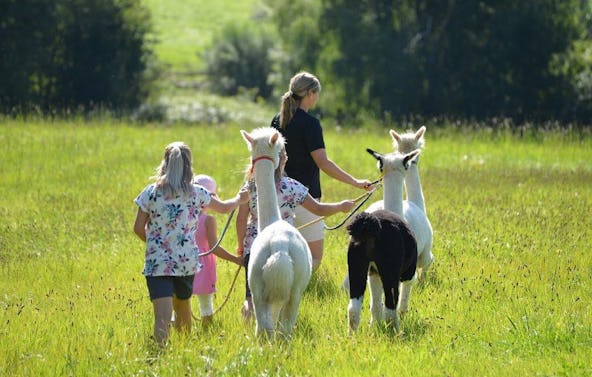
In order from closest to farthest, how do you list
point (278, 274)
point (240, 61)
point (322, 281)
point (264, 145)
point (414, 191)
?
1. point (278, 274)
2. point (264, 145)
3. point (414, 191)
4. point (322, 281)
5. point (240, 61)

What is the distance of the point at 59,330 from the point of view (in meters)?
8.05

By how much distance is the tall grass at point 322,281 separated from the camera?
23.2 feet

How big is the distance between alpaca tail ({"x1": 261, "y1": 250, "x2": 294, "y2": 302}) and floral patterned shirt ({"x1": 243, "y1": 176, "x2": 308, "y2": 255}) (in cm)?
119

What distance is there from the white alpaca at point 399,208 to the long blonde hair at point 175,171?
158 centimetres

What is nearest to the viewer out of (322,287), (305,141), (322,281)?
(305,141)

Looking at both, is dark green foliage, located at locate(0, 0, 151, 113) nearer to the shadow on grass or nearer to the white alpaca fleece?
the shadow on grass

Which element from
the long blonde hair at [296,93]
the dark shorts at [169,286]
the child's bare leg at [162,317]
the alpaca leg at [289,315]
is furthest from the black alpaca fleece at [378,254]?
the long blonde hair at [296,93]

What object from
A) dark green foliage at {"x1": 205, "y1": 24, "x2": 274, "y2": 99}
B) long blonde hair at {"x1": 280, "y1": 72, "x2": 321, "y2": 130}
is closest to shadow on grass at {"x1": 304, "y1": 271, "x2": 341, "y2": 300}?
long blonde hair at {"x1": 280, "y1": 72, "x2": 321, "y2": 130}

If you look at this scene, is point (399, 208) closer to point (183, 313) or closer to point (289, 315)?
point (289, 315)

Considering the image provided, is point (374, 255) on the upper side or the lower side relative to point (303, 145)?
lower

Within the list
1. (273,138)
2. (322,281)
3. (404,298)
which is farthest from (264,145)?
(322,281)

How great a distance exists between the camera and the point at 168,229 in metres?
7.45

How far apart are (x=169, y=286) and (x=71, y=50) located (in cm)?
2837

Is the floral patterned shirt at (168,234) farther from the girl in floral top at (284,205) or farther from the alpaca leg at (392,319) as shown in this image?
the alpaca leg at (392,319)
